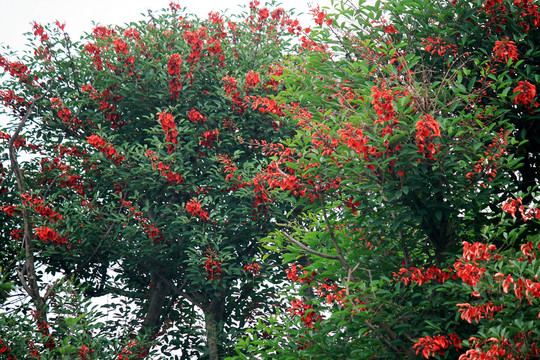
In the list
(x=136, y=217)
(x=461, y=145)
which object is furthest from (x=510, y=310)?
(x=136, y=217)

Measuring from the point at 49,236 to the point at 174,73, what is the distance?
3897 mm

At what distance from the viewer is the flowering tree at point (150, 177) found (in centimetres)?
1006

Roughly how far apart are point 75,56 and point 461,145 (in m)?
8.79

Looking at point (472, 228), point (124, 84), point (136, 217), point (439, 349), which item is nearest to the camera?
point (439, 349)

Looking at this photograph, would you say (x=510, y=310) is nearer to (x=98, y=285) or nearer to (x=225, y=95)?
(x=225, y=95)

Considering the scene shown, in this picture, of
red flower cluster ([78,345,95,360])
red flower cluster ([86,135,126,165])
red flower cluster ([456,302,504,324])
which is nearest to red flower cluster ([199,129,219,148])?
red flower cluster ([86,135,126,165])

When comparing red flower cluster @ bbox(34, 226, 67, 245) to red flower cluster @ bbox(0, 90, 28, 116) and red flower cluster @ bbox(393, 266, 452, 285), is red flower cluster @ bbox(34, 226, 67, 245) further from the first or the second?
red flower cluster @ bbox(393, 266, 452, 285)

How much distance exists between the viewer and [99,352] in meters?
8.55

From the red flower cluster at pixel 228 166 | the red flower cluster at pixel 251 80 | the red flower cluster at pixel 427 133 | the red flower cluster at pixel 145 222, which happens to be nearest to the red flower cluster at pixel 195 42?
the red flower cluster at pixel 251 80

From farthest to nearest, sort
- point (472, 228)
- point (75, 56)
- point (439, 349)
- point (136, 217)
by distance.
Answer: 1. point (75, 56)
2. point (136, 217)
3. point (472, 228)
4. point (439, 349)

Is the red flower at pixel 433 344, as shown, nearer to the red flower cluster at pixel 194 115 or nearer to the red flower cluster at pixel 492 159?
the red flower cluster at pixel 492 159

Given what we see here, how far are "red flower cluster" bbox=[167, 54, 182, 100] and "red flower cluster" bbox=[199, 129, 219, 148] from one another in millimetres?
996

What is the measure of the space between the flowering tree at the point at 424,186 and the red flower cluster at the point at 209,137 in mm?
3200

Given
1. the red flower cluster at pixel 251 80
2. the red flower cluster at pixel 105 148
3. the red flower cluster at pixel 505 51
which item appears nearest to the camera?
the red flower cluster at pixel 505 51
